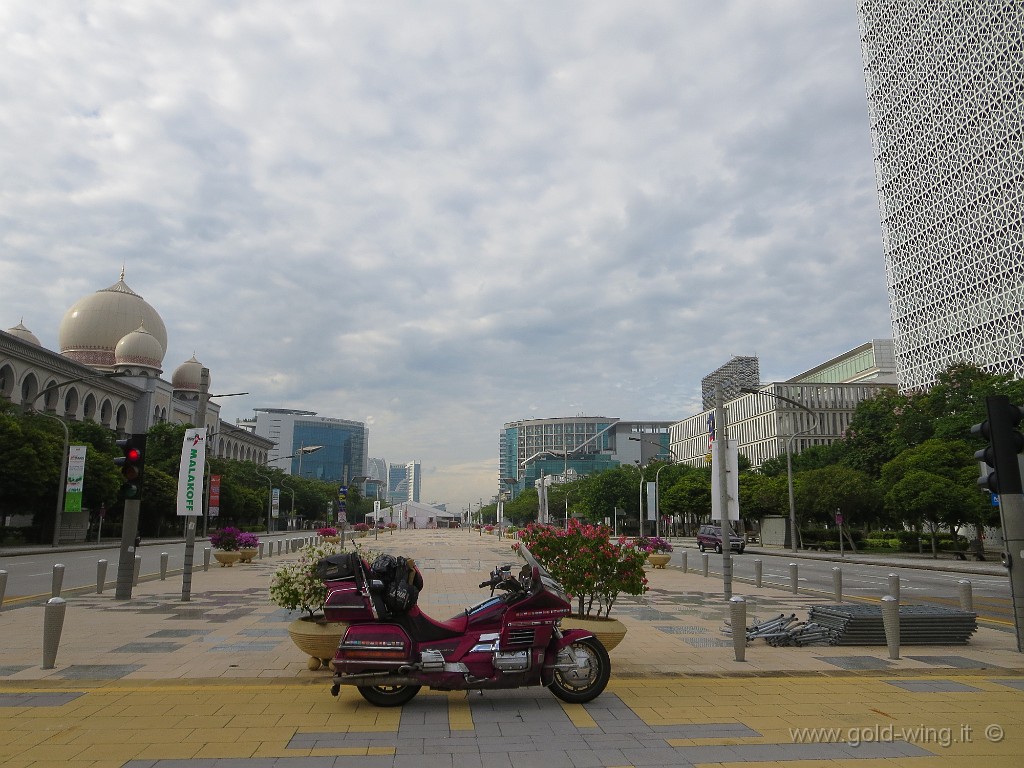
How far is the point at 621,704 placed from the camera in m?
7.45

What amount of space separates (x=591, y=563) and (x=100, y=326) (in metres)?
74.6

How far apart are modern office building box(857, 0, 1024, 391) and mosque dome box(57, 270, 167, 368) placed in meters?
82.7

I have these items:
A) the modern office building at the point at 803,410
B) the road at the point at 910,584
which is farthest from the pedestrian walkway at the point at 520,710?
the modern office building at the point at 803,410

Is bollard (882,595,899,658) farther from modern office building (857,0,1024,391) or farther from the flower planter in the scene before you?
modern office building (857,0,1024,391)

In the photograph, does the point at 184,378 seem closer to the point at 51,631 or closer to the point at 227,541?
the point at 227,541

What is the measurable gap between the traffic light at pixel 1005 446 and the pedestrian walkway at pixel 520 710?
240 cm

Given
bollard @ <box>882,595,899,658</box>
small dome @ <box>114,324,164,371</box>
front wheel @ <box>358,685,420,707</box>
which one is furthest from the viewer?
small dome @ <box>114,324,164,371</box>

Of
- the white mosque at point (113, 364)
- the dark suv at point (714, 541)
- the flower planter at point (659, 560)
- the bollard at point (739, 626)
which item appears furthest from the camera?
the white mosque at point (113, 364)

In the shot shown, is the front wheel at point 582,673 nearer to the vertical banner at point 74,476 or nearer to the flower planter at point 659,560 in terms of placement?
the flower planter at point 659,560

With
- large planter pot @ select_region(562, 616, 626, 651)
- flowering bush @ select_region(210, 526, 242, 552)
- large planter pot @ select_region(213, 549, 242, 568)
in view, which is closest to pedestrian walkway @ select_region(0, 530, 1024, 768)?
large planter pot @ select_region(562, 616, 626, 651)

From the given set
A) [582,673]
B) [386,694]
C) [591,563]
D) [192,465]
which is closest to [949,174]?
[192,465]

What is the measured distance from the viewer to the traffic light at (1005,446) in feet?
33.4

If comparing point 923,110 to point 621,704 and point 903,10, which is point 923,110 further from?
point 621,704

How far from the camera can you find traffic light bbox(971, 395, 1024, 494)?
10.2 meters
